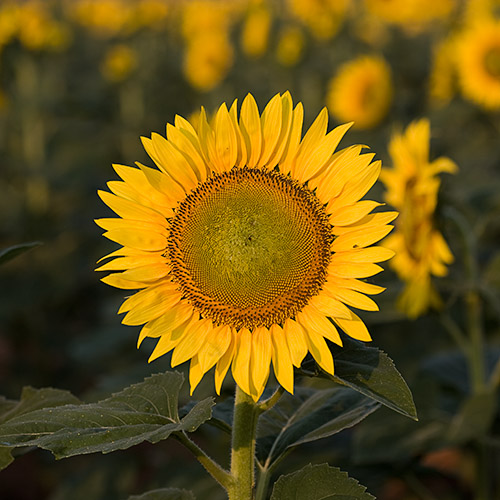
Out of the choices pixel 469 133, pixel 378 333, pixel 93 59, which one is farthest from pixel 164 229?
pixel 93 59

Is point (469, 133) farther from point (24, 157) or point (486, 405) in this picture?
point (486, 405)

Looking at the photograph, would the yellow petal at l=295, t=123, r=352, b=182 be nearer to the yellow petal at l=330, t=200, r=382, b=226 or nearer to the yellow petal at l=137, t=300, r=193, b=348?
the yellow petal at l=330, t=200, r=382, b=226

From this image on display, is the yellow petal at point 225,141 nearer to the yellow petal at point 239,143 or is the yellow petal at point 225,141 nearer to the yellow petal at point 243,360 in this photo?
the yellow petal at point 239,143

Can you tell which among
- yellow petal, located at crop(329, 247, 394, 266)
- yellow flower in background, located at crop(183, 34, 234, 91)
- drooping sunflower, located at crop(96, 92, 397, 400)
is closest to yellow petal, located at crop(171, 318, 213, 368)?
drooping sunflower, located at crop(96, 92, 397, 400)

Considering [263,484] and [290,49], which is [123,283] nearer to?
[263,484]

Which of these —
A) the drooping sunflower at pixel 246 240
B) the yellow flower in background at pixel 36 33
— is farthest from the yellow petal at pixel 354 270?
the yellow flower in background at pixel 36 33
